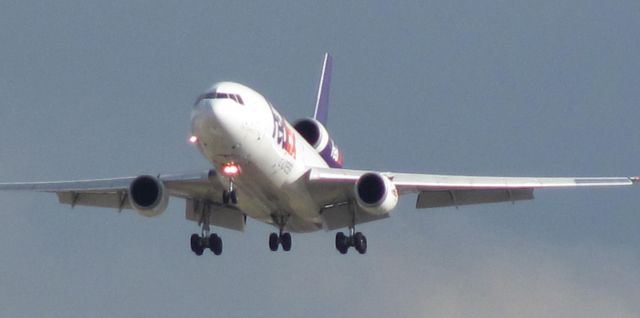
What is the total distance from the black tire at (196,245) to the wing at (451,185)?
4079mm

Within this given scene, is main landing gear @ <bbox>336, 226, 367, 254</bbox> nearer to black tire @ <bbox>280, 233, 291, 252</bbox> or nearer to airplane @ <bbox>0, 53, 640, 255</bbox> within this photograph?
airplane @ <bbox>0, 53, 640, 255</bbox>

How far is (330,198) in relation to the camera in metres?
53.7

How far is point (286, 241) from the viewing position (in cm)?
5578

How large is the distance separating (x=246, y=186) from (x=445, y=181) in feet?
23.9

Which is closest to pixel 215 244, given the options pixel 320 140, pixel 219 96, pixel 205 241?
pixel 205 241

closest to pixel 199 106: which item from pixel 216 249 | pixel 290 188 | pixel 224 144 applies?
pixel 224 144

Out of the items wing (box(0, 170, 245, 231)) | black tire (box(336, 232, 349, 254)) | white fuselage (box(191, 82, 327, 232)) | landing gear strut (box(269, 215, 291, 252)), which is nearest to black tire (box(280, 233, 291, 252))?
landing gear strut (box(269, 215, 291, 252))

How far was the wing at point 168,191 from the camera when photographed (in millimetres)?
53031

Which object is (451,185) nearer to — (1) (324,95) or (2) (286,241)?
(2) (286,241)

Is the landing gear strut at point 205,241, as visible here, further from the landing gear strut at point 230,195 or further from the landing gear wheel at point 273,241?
the landing gear strut at point 230,195

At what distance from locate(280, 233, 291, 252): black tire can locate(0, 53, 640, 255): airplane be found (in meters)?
0.03

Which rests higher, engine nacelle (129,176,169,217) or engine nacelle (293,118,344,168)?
engine nacelle (293,118,344,168)

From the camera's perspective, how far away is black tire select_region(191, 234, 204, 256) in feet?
180

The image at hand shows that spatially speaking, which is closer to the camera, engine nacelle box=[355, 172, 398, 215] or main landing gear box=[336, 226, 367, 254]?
engine nacelle box=[355, 172, 398, 215]
